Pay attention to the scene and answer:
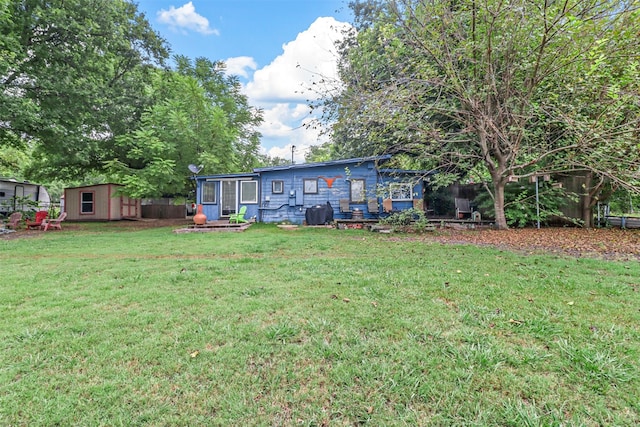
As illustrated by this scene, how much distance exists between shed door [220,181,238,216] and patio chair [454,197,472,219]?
10.5 m

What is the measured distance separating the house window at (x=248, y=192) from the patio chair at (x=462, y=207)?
950cm

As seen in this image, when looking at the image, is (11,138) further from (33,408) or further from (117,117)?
(33,408)

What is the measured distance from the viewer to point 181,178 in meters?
13.2

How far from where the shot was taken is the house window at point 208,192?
13.7 metres

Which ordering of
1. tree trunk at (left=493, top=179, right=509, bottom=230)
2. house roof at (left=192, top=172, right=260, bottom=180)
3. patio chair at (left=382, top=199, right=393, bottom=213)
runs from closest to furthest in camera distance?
tree trunk at (left=493, top=179, right=509, bottom=230) → patio chair at (left=382, top=199, right=393, bottom=213) → house roof at (left=192, top=172, right=260, bottom=180)

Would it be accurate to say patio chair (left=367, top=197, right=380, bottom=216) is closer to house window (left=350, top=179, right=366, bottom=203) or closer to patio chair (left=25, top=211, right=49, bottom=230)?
house window (left=350, top=179, right=366, bottom=203)

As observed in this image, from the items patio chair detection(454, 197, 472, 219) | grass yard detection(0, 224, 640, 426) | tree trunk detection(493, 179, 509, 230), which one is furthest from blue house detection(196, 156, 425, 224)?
grass yard detection(0, 224, 640, 426)

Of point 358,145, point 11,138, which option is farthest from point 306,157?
point 11,138

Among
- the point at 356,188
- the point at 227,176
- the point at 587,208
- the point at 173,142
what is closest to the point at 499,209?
the point at 587,208

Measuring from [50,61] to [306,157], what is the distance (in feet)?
112

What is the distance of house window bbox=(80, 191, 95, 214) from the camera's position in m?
17.6

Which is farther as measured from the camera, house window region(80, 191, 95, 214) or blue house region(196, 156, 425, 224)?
house window region(80, 191, 95, 214)

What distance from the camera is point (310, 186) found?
43.1ft

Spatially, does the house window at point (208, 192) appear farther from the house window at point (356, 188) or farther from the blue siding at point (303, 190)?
the house window at point (356, 188)
